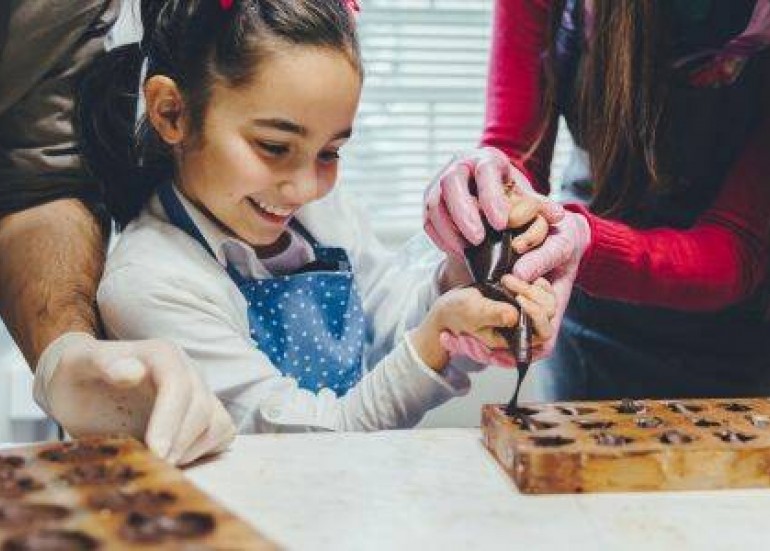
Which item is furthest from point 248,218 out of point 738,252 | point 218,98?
point 738,252

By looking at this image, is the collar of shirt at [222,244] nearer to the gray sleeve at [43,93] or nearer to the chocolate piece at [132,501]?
the gray sleeve at [43,93]

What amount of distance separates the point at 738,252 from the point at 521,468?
683 millimetres

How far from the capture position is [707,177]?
5.05 ft

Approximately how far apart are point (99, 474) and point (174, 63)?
0.71m

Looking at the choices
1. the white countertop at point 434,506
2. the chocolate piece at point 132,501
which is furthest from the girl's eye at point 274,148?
the chocolate piece at point 132,501

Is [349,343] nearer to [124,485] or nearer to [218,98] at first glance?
[218,98]

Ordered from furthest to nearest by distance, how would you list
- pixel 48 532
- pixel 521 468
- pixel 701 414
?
pixel 701 414 → pixel 521 468 → pixel 48 532

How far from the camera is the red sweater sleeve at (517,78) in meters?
1.50

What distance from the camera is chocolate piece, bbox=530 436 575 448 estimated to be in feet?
3.12

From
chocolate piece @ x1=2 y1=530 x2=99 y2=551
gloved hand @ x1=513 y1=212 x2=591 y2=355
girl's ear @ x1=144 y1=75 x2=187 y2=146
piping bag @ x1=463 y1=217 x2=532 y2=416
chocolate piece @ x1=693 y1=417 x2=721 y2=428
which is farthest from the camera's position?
girl's ear @ x1=144 y1=75 x2=187 y2=146

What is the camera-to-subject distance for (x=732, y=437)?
98cm

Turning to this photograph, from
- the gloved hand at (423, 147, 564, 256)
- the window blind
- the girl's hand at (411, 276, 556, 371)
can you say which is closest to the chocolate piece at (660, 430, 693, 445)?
the girl's hand at (411, 276, 556, 371)

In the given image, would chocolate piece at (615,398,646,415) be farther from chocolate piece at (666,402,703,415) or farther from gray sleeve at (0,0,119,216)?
gray sleeve at (0,0,119,216)

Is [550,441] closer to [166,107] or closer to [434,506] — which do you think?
[434,506]
